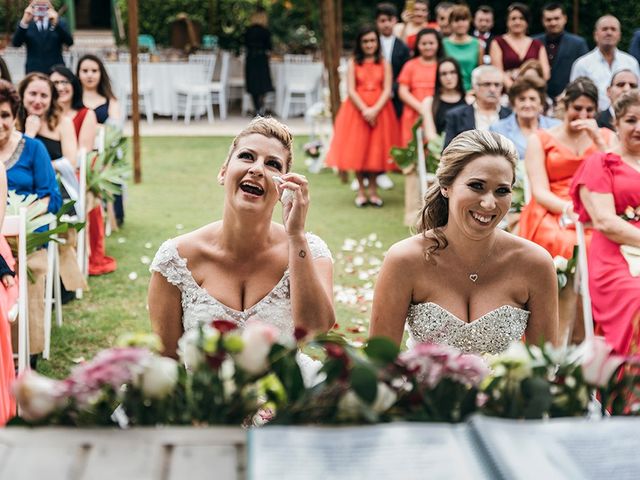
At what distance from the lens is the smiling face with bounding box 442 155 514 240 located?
3227mm

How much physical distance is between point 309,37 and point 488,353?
16079mm

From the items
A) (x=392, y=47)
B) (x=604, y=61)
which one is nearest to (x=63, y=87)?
(x=392, y=47)

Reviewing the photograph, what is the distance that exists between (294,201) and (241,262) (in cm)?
41

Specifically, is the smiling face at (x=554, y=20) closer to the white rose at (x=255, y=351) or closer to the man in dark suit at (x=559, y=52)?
the man in dark suit at (x=559, y=52)

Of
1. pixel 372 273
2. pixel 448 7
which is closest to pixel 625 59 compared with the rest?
pixel 448 7

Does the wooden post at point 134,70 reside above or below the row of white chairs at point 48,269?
above

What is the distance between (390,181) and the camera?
11.2m

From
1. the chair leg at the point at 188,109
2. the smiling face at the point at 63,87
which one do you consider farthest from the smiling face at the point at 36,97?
the chair leg at the point at 188,109

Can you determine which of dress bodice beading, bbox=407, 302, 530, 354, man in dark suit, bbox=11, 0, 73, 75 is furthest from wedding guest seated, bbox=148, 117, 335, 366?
man in dark suit, bbox=11, 0, 73, 75

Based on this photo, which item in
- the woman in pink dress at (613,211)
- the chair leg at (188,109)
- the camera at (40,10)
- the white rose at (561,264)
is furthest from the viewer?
the chair leg at (188,109)

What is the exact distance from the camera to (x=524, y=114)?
648 cm

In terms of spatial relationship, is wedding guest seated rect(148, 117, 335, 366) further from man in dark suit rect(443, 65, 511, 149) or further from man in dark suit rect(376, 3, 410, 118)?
man in dark suit rect(376, 3, 410, 118)

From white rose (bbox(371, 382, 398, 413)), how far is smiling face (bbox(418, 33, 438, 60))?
7553 millimetres

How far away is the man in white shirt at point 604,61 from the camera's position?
29.8ft
